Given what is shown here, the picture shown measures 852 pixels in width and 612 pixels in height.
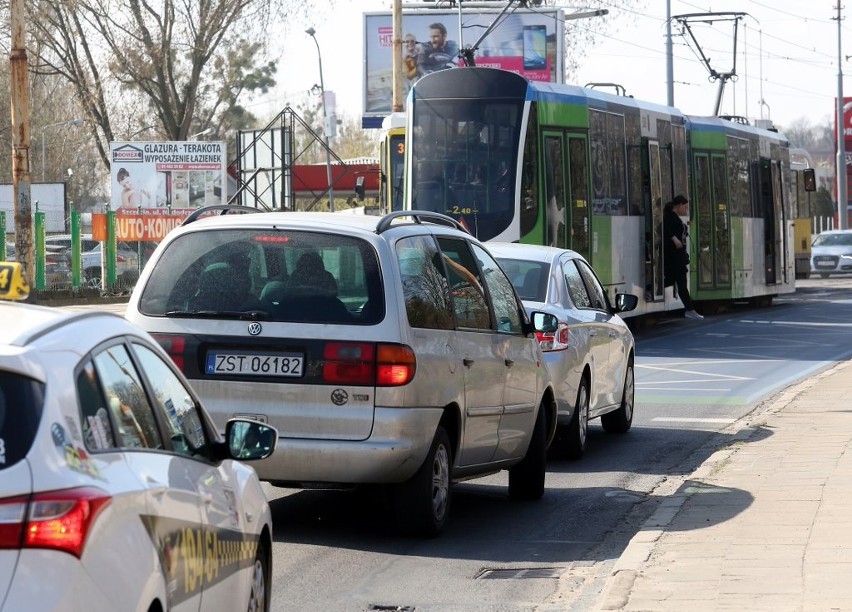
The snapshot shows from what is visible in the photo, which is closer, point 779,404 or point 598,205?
point 779,404

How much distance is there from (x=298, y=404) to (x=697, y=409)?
852cm

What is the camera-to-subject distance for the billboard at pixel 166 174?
149 ft

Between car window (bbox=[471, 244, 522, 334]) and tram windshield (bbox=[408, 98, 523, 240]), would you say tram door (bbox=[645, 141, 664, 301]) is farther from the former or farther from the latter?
car window (bbox=[471, 244, 522, 334])

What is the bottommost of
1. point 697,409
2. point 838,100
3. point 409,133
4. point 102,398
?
point 697,409

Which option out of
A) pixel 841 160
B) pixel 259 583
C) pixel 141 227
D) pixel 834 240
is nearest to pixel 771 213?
pixel 141 227

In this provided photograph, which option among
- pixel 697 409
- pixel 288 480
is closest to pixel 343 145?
pixel 697 409

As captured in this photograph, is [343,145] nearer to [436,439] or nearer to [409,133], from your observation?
[409,133]

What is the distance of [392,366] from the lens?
8.40 metres

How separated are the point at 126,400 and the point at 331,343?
4.18 m

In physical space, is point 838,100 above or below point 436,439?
above

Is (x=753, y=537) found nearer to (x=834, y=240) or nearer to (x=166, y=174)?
(x=166, y=174)

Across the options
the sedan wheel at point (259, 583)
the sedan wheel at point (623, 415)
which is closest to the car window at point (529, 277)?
the sedan wheel at point (623, 415)

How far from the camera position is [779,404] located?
52.2 feet

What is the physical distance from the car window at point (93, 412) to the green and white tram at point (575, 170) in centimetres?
1918
